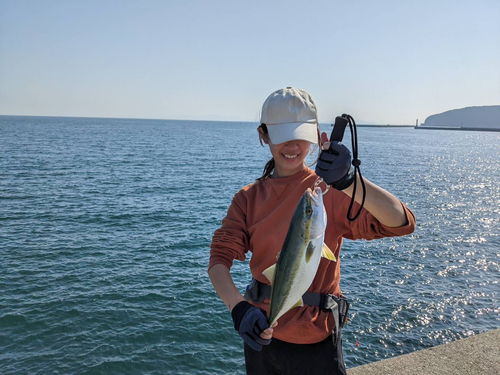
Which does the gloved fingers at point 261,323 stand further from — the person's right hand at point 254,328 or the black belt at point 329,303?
the black belt at point 329,303

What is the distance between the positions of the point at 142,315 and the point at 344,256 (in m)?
9.58

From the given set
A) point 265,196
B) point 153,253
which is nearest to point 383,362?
point 265,196

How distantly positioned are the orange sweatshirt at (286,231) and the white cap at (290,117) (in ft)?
1.37

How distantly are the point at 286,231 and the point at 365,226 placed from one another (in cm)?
60

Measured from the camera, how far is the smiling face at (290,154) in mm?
3160

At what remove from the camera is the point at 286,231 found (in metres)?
3.03

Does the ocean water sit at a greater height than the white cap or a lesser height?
lesser

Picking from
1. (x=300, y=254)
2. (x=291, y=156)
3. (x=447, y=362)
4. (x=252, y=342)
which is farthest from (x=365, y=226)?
(x=447, y=362)

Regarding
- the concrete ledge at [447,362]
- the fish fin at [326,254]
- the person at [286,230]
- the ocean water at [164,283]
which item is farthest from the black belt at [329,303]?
the ocean water at [164,283]

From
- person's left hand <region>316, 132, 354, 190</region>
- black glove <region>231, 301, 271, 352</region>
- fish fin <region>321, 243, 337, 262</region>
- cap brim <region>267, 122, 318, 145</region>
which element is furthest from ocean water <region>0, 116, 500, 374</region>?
person's left hand <region>316, 132, 354, 190</region>

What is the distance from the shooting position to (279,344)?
3020 mm

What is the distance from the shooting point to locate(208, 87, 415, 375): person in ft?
8.96

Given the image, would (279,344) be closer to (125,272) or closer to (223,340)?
(223,340)

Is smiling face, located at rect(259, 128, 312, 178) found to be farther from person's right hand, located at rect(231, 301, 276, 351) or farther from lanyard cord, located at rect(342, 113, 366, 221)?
person's right hand, located at rect(231, 301, 276, 351)
